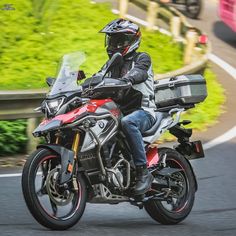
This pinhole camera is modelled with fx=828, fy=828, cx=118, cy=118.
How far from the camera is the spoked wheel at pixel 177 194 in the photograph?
25.6 ft

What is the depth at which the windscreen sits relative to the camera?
7164mm

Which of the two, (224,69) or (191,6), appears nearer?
(224,69)

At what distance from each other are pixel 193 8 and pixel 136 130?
16.6 meters

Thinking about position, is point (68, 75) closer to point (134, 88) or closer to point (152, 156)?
point (134, 88)

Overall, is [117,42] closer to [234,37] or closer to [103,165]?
[103,165]

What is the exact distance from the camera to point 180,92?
810 centimetres

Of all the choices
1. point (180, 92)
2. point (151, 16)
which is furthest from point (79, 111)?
point (151, 16)

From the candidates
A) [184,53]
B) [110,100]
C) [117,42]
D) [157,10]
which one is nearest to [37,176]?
[110,100]

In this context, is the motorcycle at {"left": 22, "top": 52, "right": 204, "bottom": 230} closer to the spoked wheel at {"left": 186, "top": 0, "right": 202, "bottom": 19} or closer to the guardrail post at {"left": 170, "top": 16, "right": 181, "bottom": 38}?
the guardrail post at {"left": 170, "top": 16, "right": 181, "bottom": 38}

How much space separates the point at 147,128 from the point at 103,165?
65 centimetres

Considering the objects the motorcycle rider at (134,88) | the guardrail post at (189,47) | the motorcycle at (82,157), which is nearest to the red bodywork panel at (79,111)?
the motorcycle at (82,157)

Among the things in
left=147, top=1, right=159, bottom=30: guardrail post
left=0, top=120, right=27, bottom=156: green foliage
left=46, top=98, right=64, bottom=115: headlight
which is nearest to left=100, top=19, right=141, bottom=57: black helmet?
left=46, top=98, right=64, bottom=115: headlight

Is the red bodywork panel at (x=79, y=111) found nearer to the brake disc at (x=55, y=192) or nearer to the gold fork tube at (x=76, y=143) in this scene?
the gold fork tube at (x=76, y=143)

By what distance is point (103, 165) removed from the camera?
23.8 ft
